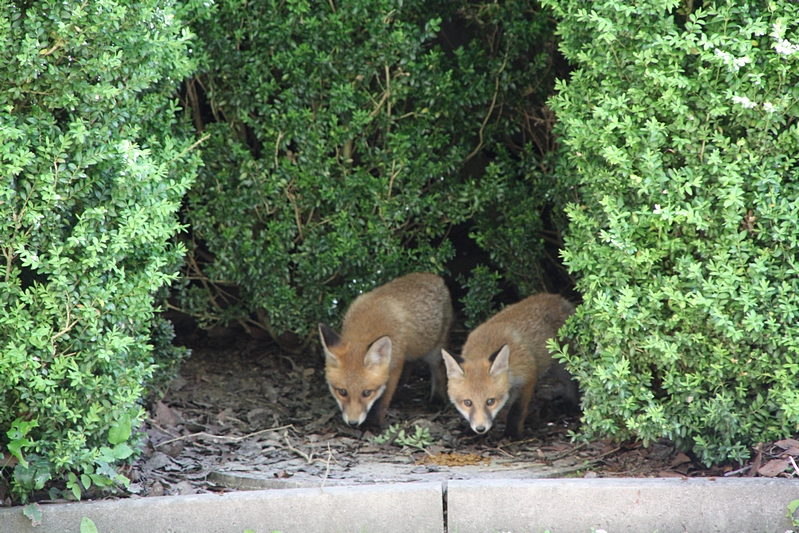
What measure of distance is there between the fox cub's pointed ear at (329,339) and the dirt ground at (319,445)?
50 centimetres

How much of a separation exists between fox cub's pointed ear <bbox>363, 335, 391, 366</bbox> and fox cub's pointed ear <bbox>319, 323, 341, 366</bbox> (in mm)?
244

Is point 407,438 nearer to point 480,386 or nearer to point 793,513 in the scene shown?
point 480,386

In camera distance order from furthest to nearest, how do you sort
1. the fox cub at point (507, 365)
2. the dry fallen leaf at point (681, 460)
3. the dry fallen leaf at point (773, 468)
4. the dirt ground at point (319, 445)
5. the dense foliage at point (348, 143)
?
the dense foliage at point (348, 143) < the fox cub at point (507, 365) < the dirt ground at point (319, 445) < the dry fallen leaf at point (681, 460) < the dry fallen leaf at point (773, 468)

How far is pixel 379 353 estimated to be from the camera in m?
5.99

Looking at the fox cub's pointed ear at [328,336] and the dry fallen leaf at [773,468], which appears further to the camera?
the fox cub's pointed ear at [328,336]

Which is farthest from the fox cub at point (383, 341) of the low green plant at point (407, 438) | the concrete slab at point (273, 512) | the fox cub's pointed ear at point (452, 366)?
the concrete slab at point (273, 512)

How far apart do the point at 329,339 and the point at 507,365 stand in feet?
4.43

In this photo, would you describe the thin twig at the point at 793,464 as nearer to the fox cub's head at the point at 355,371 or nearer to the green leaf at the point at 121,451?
the fox cub's head at the point at 355,371

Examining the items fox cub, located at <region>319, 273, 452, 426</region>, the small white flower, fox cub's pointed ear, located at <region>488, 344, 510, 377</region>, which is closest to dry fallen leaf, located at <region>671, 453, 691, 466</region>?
fox cub's pointed ear, located at <region>488, 344, 510, 377</region>

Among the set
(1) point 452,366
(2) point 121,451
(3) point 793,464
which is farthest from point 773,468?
(2) point 121,451

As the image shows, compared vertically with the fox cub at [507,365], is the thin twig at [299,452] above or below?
below

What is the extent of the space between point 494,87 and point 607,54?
2383 millimetres

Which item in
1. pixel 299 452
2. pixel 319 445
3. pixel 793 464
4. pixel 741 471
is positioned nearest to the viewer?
pixel 793 464

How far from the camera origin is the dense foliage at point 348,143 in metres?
6.17
